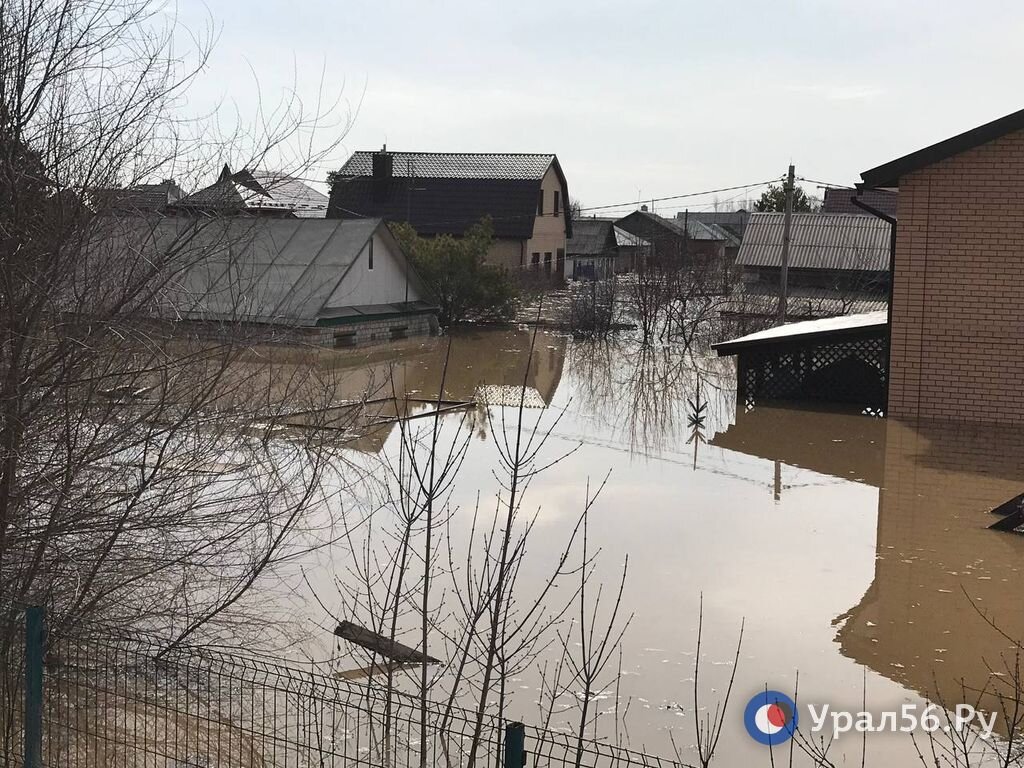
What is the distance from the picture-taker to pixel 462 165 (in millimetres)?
46938

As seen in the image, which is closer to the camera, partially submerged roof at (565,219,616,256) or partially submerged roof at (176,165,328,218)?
partially submerged roof at (176,165,328,218)

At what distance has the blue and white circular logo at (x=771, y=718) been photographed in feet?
21.2

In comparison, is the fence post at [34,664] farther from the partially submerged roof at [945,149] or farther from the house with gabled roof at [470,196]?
the house with gabled roof at [470,196]

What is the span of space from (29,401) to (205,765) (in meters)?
2.04

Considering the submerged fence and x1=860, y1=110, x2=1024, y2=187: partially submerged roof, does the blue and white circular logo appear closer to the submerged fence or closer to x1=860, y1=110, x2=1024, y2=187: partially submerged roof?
the submerged fence

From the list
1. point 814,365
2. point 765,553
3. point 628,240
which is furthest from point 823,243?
point 765,553

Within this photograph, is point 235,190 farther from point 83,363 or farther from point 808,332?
point 808,332

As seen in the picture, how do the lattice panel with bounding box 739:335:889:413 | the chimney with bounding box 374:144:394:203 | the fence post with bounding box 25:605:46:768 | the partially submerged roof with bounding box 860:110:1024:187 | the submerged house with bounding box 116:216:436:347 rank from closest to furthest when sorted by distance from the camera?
the fence post with bounding box 25:605:46:768
the partially submerged roof with bounding box 860:110:1024:187
the lattice panel with bounding box 739:335:889:413
the submerged house with bounding box 116:216:436:347
the chimney with bounding box 374:144:394:203

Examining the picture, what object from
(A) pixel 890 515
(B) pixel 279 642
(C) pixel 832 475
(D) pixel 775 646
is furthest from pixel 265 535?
(C) pixel 832 475

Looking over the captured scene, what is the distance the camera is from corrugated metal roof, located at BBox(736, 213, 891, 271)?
38.6 meters

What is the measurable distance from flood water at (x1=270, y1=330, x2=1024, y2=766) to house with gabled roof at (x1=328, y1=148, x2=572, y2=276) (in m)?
25.5

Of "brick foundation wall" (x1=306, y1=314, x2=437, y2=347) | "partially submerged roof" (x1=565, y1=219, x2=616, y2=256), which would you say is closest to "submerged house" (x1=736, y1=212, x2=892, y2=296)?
"brick foundation wall" (x1=306, y1=314, x2=437, y2=347)

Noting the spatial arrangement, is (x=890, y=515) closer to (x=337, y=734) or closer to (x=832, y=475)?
(x=832, y=475)

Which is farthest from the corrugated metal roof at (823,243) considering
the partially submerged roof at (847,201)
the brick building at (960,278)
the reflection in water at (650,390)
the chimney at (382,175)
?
the brick building at (960,278)
